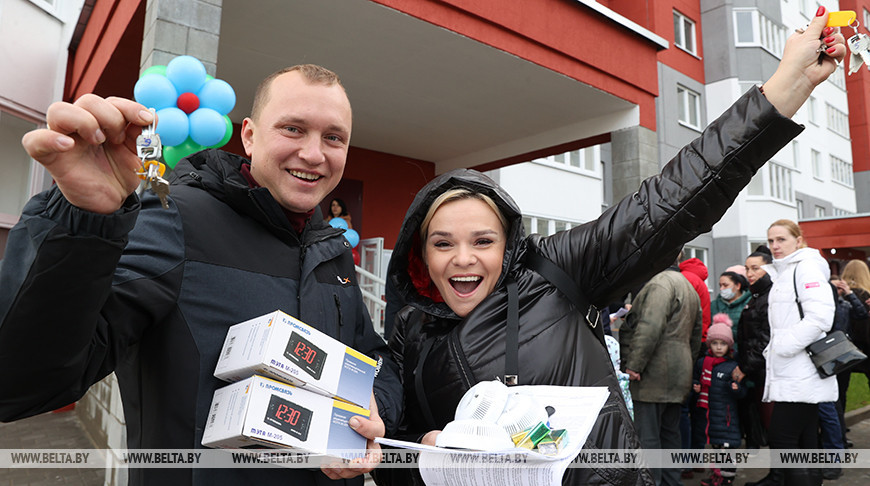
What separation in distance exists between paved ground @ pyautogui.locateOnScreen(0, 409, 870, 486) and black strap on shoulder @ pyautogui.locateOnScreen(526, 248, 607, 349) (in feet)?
14.5

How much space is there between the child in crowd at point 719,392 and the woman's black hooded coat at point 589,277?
4039 mm

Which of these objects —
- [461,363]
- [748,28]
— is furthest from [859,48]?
[748,28]

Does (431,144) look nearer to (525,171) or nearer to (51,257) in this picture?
(525,171)

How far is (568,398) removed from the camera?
4.82 feet

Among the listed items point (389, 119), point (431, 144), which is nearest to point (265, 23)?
point (389, 119)

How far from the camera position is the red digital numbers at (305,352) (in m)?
1.26

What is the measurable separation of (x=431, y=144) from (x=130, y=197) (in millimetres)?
9321

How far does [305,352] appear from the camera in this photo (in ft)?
4.20

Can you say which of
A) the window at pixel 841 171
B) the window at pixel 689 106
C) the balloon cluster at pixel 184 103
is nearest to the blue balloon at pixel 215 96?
the balloon cluster at pixel 184 103

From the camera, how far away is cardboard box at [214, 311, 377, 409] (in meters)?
1.21

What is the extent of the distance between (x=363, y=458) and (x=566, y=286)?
84 centimetres

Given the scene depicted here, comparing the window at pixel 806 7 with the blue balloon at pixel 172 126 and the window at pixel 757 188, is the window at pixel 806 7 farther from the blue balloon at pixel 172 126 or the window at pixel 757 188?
the blue balloon at pixel 172 126

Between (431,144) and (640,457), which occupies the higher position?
(431,144)

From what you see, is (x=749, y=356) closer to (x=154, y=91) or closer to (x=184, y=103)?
(x=184, y=103)
